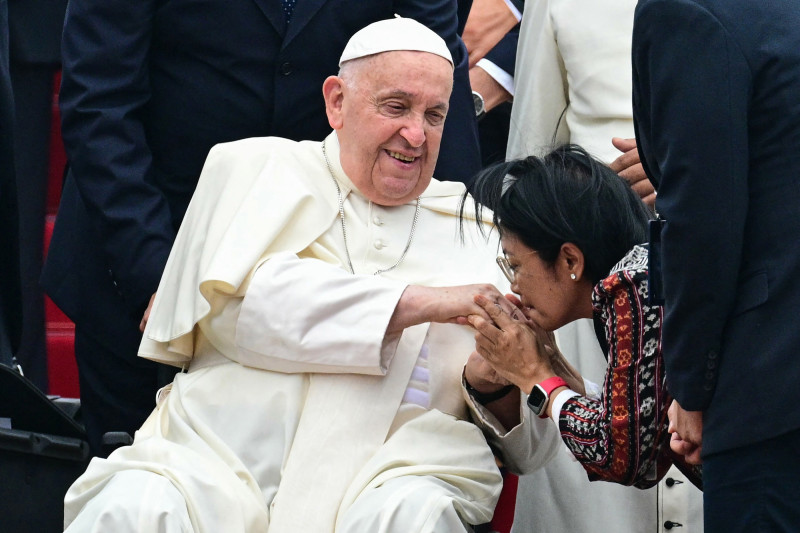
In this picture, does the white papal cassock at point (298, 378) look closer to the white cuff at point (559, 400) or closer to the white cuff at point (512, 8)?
the white cuff at point (559, 400)

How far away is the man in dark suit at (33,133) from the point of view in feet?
19.4

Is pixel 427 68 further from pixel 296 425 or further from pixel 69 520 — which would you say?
pixel 69 520

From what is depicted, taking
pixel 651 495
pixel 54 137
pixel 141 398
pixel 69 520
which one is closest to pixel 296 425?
pixel 69 520

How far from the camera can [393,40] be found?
3.95 metres

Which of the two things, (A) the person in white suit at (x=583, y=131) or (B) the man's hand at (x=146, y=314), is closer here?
(B) the man's hand at (x=146, y=314)

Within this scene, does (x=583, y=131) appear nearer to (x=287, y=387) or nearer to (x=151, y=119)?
(x=151, y=119)

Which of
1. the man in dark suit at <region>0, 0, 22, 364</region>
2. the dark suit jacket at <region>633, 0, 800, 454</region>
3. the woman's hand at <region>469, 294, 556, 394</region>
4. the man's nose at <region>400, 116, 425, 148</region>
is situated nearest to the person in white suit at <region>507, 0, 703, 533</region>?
the man's nose at <region>400, 116, 425, 148</region>

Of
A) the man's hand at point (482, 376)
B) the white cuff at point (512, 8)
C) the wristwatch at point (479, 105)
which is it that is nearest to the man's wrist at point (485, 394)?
the man's hand at point (482, 376)

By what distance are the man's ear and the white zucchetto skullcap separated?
70mm

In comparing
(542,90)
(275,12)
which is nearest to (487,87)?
(542,90)

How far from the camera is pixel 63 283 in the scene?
4.50m

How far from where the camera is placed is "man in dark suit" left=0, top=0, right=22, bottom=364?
445cm

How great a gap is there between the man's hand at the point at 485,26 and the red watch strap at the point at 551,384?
224 centimetres

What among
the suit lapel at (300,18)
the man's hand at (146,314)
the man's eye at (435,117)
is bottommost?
the man's hand at (146,314)
